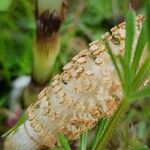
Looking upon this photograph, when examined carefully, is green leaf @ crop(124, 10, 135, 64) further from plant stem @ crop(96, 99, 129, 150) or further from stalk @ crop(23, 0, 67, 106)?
stalk @ crop(23, 0, 67, 106)

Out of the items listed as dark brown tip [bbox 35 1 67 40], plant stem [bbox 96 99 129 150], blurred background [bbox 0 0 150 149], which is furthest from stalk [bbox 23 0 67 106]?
plant stem [bbox 96 99 129 150]

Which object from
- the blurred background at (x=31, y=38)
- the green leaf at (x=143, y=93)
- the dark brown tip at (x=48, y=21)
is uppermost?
the dark brown tip at (x=48, y=21)

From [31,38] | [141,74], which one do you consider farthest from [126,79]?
[31,38]

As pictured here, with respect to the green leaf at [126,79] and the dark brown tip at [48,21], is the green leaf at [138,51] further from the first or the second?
the dark brown tip at [48,21]

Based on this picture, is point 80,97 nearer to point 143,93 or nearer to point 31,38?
point 143,93

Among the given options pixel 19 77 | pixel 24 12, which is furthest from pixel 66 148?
pixel 24 12

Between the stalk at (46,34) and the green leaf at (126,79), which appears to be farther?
the stalk at (46,34)

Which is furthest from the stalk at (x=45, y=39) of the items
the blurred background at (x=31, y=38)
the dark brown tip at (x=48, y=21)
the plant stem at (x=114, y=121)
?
the plant stem at (x=114, y=121)
